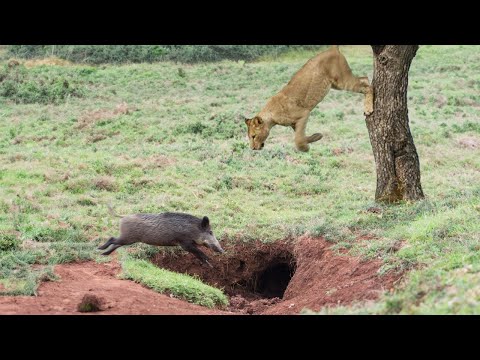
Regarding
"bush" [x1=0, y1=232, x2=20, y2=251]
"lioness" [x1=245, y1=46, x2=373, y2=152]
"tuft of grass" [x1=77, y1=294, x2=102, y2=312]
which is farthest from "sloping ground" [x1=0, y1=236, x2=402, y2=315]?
"lioness" [x1=245, y1=46, x2=373, y2=152]

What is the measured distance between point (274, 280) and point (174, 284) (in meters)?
3.04

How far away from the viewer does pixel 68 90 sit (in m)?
27.9

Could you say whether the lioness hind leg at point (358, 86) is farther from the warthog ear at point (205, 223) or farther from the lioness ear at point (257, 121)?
the warthog ear at point (205, 223)

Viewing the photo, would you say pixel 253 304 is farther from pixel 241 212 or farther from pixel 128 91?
pixel 128 91

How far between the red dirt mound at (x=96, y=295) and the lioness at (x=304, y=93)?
9.57 ft

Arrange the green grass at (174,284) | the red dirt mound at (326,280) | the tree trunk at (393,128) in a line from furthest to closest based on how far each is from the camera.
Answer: the tree trunk at (393,128) < the green grass at (174,284) < the red dirt mound at (326,280)

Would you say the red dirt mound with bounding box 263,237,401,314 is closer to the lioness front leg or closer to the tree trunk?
the lioness front leg

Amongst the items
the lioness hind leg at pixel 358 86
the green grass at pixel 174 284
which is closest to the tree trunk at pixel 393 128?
the lioness hind leg at pixel 358 86

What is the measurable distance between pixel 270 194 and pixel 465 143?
7004 mm

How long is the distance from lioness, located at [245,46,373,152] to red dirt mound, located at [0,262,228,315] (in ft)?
9.57

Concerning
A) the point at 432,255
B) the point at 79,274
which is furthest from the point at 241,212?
the point at 432,255

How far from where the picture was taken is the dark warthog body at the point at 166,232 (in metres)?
11.5

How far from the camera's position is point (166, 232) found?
37.8 feet

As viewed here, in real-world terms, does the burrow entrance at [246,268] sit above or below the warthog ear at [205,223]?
below
